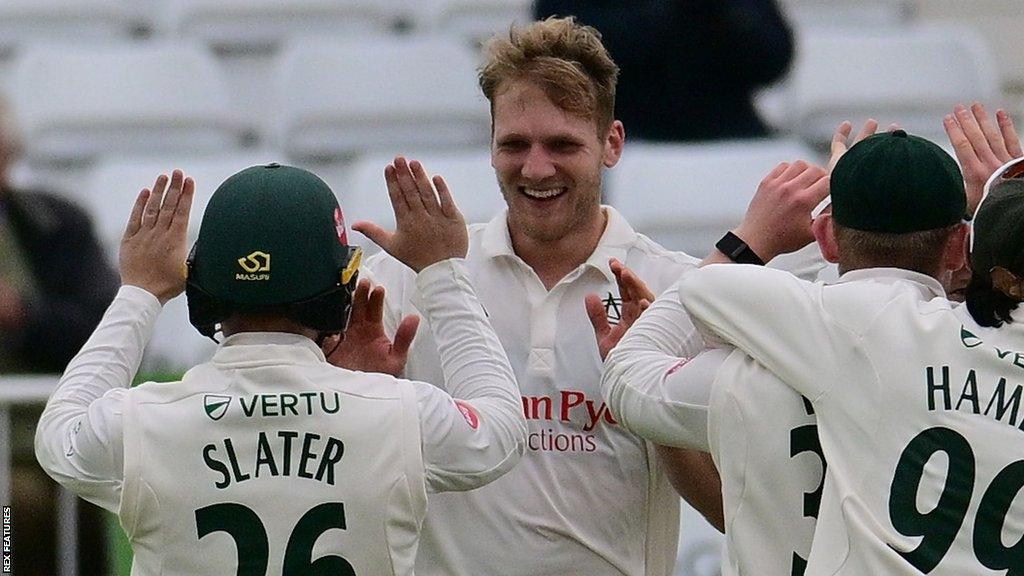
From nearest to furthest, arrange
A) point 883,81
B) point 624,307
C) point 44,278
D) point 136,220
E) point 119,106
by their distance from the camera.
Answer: point 136,220 → point 624,307 → point 44,278 → point 119,106 → point 883,81

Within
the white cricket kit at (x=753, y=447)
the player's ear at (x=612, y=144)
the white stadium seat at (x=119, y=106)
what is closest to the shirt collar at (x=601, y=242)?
the player's ear at (x=612, y=144)

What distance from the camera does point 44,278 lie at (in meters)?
5.46

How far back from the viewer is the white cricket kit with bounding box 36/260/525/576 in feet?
8.61

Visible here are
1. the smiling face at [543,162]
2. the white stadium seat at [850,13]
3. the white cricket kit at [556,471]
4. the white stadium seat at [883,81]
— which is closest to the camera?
the white cricket kit at [556,471]

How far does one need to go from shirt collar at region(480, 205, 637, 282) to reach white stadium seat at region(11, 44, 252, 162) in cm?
340

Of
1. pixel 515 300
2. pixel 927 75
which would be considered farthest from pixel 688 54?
pixel 515 300

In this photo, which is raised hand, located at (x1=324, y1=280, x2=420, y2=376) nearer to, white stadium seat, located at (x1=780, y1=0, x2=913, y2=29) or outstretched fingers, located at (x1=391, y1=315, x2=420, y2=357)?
outstretched fingers, located at (x1=391, y1=315, x2=420, y2=357)

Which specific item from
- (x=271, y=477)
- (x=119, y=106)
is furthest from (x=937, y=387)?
(x=119, y=106)

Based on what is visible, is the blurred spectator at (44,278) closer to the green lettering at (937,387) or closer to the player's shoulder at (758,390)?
the player's shoulder at (758,390)

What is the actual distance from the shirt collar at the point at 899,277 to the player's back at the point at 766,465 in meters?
0.23

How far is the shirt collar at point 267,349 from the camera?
269 cm

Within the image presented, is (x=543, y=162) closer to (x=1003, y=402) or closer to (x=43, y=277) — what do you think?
(x=1003, y=402)

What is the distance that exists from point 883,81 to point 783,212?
13.5ft

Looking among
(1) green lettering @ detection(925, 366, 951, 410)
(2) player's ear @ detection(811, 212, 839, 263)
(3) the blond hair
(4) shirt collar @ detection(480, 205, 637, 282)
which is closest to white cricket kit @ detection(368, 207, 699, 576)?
(4) shirt collar @ detection(480, 205, 637, 282)
